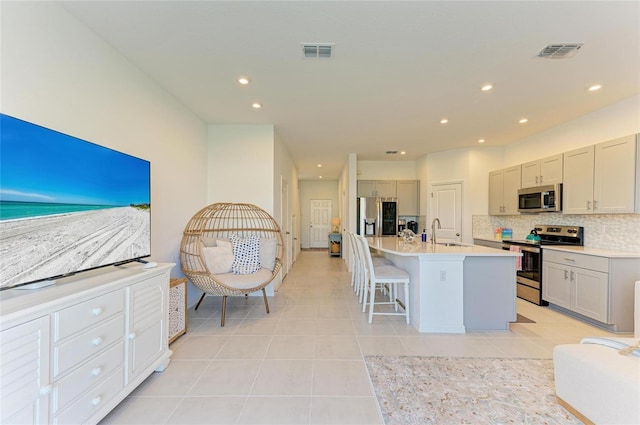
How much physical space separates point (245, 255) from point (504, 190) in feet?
15.1

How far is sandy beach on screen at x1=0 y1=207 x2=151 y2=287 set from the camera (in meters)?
1.20

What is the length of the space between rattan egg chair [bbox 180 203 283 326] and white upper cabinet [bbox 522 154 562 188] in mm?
4030

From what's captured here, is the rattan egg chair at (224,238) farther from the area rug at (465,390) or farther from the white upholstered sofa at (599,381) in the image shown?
the white upholstered sofa at (599,381)

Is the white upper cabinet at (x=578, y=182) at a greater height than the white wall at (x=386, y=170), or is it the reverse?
the white wall at (x=386, y=170)

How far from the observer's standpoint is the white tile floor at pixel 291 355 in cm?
166

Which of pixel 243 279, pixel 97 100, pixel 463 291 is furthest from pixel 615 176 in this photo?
pixel 97 100

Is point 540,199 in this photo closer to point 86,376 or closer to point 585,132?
point 585,132

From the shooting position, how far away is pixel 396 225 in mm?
6301

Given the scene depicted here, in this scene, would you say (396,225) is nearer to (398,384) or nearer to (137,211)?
(398,384)

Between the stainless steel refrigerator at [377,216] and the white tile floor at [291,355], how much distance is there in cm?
250

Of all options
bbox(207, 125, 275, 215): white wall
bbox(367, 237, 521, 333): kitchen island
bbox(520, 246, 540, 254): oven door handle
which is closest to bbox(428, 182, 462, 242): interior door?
bbox(520, 246, 540, 254): oven door handle

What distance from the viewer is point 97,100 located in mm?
2068

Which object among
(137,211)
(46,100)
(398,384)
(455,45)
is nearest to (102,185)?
(137,211)

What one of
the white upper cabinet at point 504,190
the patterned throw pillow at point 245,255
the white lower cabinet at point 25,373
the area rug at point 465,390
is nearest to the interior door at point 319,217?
the white upper cabinet at point 504,190
